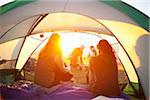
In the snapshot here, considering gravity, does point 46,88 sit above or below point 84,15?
below

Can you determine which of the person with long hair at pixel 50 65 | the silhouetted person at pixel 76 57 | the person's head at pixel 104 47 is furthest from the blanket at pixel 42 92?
the person's head at pixel 104 47

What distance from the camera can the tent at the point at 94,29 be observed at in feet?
6.36

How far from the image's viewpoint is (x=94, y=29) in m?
1.94

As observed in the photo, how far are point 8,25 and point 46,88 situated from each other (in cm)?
49

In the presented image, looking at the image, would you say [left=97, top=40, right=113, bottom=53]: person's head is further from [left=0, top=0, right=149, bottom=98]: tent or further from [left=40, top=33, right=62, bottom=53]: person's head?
[left=40, top=33, right=62, bottom=53]: person's head

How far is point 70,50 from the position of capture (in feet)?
6.37

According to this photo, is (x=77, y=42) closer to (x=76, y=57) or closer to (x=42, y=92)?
(x=76, y=57)

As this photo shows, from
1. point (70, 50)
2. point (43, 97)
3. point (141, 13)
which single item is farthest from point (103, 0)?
point (43, 97)

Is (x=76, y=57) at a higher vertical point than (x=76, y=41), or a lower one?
lower

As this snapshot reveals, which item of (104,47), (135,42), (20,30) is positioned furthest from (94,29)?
(20,30)

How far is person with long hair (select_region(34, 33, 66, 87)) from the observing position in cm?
195

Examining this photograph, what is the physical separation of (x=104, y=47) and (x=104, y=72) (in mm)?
167

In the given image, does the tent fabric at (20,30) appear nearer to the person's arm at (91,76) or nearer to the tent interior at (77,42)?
the tent interior at (77,42)

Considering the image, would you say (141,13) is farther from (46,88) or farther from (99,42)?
(46,88)
